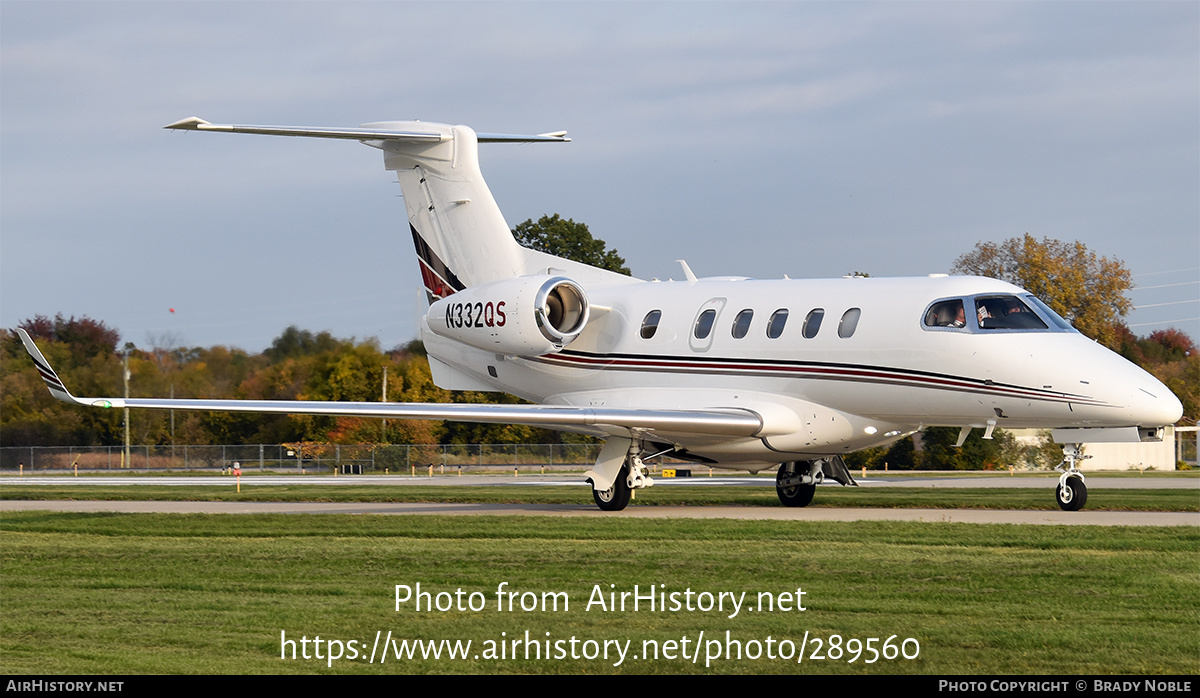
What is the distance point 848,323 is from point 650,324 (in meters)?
3.96

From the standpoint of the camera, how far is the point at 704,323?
21.0 m

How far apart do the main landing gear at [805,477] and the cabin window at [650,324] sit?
3.05 metres

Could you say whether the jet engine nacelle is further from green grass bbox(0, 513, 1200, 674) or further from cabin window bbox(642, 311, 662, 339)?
green grass bbox(0, 513, 1200, 674)

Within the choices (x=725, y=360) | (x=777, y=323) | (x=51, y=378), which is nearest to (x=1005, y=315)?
(x=777, y=323)

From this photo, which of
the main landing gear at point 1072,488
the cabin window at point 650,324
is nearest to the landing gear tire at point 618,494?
the cabin window at point 650,324

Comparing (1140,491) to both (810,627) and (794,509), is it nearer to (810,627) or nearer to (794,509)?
(794,509)

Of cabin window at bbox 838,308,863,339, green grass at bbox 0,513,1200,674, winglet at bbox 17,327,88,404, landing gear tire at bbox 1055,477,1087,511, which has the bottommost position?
green grass at bbox 0,513,1200,674

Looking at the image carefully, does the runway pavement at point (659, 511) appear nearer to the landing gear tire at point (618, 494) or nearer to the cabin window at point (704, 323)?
the landing gear tire at point (618, 494)

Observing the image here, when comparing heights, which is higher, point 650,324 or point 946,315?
point 650,324

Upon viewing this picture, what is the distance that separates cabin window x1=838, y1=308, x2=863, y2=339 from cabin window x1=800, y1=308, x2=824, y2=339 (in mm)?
389

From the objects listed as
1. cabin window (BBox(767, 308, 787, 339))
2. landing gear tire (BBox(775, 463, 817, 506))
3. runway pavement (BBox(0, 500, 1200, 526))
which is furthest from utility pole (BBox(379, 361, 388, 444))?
cabin window (BBox(767, 308, 787, 339))

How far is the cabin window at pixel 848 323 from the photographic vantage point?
62.3 ft

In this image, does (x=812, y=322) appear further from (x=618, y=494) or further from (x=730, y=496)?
(x=730, y=496)

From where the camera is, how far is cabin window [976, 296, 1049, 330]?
17859mm
